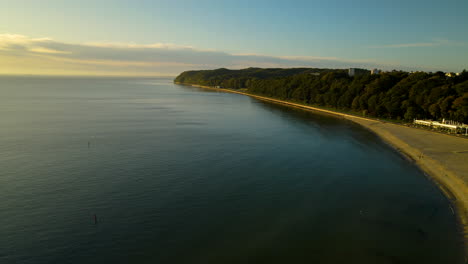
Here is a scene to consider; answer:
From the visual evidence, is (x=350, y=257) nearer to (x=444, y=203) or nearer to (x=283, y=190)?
(x=283, y=190)

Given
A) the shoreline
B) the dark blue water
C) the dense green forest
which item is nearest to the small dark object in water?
the dark blue water

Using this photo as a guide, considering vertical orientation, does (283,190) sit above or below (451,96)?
below

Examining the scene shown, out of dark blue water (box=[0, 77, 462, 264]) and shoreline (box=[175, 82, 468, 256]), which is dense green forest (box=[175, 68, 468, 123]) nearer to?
shoreline (box=[175, 82, 468, 256])

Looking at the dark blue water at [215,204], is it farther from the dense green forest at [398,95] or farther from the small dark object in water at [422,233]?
the dense green forest at [398,95]

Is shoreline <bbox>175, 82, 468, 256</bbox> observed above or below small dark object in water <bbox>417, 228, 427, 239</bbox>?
above

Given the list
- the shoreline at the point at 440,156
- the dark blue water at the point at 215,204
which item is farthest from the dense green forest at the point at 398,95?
the dark blue water at the point at 215,204

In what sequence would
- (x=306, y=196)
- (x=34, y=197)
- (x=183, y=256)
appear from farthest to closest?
(x=306, y=196), (x=34, y=197), (x=183, y=256)

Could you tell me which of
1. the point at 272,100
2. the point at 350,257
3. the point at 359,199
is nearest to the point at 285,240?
the point at 350,257
